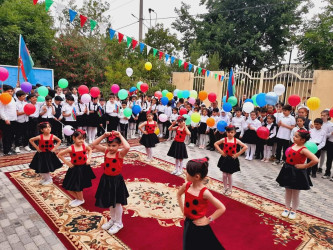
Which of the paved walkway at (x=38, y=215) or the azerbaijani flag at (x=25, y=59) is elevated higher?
the azerbaijani flag at (x=25, y=59)

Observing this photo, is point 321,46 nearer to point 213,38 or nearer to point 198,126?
point 213,38

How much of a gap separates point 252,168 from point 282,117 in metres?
1.77

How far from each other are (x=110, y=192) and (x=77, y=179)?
100 cm

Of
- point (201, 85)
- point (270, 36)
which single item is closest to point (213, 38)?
point (270, 36)

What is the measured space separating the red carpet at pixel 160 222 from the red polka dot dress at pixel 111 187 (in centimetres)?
49

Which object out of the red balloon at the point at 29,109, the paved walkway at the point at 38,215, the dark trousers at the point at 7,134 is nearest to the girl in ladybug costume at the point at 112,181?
the paved walkway at the point at 38,215

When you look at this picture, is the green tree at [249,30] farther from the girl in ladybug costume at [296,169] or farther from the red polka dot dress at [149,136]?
the girl in ladybug costume at [296,169]

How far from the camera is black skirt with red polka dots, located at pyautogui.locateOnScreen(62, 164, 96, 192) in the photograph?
3.99 meters

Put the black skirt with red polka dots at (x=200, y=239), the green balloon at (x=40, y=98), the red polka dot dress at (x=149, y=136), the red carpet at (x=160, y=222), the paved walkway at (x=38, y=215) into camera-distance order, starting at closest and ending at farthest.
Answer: the black skirt with red polka dots at (x=200, y=239) → the paved walkway at (x=38, y=215) → the red carpet at (x=160, y=222) → the red polka dot dress at (x=149, y=136) → the green balloon at (x=40, y=98)

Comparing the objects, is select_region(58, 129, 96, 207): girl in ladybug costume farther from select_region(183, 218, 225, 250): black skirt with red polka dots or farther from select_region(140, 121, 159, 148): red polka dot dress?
select_region(140, 121, 159, 148): red polka dot dress

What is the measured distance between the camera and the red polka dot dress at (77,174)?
13.1 ft

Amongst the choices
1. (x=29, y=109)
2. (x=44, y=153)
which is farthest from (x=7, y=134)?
(x=44, y=153)

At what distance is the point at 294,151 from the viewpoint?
3.95 metres

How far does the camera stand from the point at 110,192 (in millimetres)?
3324
